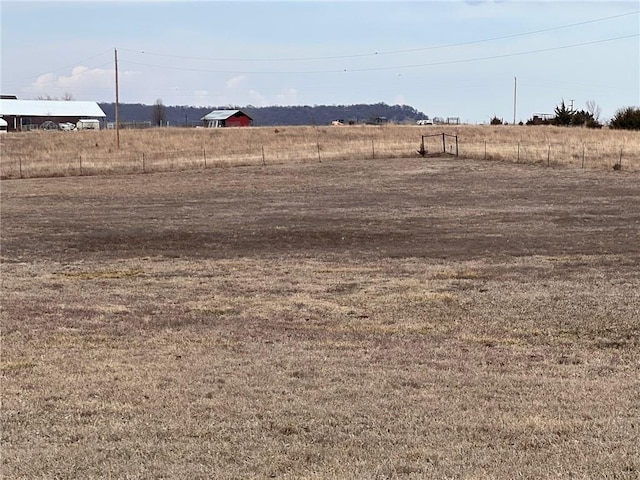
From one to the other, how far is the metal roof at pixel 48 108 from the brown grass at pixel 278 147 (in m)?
46.3

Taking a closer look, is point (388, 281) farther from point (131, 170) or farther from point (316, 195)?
point (131, 170)

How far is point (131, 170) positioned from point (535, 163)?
22.5m

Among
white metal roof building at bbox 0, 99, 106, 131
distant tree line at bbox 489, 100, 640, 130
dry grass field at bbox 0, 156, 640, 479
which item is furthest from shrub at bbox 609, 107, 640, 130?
white metal roof building at bbox 0, 99, 106, 131

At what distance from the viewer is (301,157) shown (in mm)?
51750

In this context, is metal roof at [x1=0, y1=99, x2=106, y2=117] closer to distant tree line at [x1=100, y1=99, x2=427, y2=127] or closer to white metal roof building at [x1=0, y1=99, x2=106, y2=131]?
white metal roof building at [x1=0, y1=99, x2=106, y2=131]

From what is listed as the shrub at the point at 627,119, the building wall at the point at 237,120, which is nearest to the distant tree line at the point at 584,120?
the shrub at the point at 627,119

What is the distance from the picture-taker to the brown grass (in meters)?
48.4

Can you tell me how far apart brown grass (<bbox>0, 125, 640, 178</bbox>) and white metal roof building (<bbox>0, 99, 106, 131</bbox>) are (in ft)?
142

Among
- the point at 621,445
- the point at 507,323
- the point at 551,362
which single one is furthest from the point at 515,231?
the point at 621,445

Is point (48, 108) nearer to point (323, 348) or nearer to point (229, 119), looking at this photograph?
point (229, 119)

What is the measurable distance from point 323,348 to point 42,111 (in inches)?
4846

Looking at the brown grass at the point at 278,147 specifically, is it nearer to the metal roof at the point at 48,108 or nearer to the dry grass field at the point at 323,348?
the dry grass field at the point at 323,348

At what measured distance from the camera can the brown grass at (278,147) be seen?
48438mm

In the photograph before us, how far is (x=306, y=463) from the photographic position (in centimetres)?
558
